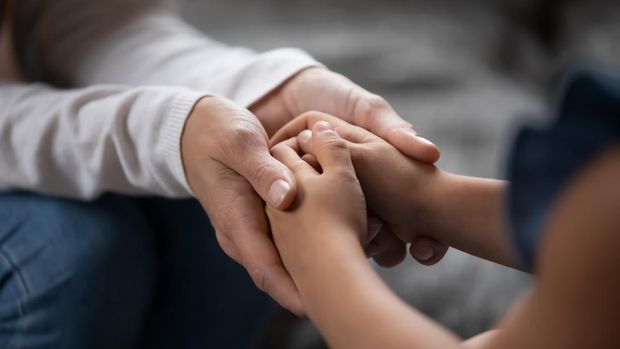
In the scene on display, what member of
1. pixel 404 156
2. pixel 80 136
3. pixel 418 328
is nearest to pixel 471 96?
pixel 404 156

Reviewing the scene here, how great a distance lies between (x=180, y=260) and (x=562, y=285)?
52 cm

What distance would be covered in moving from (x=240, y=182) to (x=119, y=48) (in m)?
0.29

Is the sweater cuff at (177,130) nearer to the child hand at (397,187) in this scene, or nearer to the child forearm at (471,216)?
the child hand at (397,187)

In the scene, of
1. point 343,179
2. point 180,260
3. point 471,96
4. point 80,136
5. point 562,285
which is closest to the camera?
point 562,285

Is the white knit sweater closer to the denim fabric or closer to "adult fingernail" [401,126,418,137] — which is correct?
"adult fingernail" [401,126,418,137]

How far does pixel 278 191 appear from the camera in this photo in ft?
1.90

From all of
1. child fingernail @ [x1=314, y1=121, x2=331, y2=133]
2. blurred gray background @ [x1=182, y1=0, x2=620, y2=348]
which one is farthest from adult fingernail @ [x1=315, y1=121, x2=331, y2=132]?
blurred gray background @ [x1=182, y1=0, x2=620, y2=348]

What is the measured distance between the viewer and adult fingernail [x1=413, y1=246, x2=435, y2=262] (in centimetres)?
65

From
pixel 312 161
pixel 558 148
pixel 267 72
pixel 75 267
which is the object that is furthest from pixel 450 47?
pixel 558 148

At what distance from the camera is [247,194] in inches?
24.5

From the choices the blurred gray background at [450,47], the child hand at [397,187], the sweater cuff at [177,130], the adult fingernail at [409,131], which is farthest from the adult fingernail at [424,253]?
the blurred gray background at [450,47]

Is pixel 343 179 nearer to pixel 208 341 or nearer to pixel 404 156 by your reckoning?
pixel 404 156

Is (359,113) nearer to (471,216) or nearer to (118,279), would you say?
(471,216)

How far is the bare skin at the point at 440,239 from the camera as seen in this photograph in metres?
0.34
